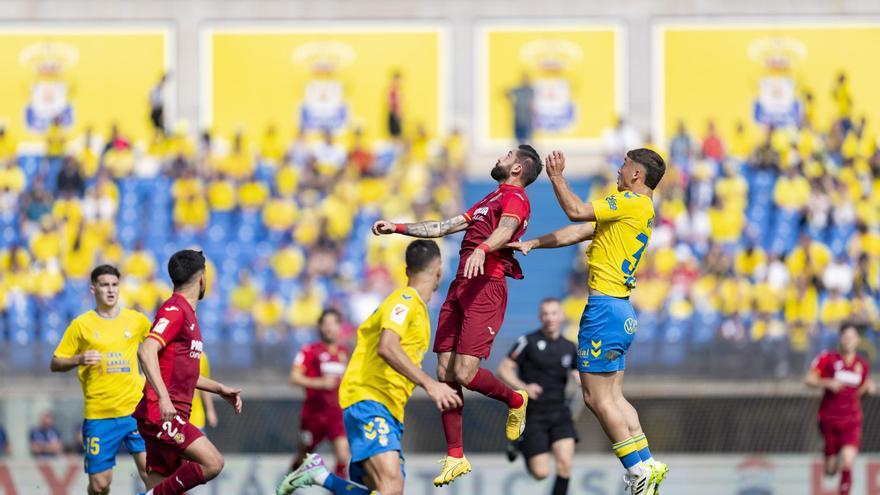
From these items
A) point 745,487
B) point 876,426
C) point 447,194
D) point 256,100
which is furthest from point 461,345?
point 256,100

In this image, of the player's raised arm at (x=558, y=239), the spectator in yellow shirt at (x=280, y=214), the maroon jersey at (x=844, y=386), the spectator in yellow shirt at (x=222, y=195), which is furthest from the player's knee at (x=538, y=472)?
the spectator in yellow shirt at (x=222, y=195)

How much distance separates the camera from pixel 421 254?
902 centimetres

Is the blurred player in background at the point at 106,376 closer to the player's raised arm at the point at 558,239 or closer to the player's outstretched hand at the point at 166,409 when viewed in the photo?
the player's outstretched hand at the point at 166,409

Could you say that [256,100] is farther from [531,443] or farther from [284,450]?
[531,443]

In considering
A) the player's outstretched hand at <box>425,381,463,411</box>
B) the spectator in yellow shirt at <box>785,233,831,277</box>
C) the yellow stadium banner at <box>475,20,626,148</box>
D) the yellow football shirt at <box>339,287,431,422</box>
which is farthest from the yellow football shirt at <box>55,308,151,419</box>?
the yellow stadium banner at <box>475,20,626,148</box>

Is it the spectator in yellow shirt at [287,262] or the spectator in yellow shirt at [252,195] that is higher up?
the spectator in yellow shirt at [252,195]

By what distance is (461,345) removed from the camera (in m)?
9.27

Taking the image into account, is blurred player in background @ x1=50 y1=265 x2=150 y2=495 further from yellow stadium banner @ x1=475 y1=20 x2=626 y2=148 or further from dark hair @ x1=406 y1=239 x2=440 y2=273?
yellow stadium banner @ x1=475 y1=20 x2=626 y2=148

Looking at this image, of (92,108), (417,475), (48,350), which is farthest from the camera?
(92,108)

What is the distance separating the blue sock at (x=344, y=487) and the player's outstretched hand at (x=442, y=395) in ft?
3.33

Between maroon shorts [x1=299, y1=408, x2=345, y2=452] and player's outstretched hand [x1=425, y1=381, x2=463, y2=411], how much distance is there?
5.28 metres

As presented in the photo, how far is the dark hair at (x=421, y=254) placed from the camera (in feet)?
29.6

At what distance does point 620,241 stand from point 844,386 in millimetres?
6676

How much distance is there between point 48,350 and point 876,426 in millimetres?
10962
